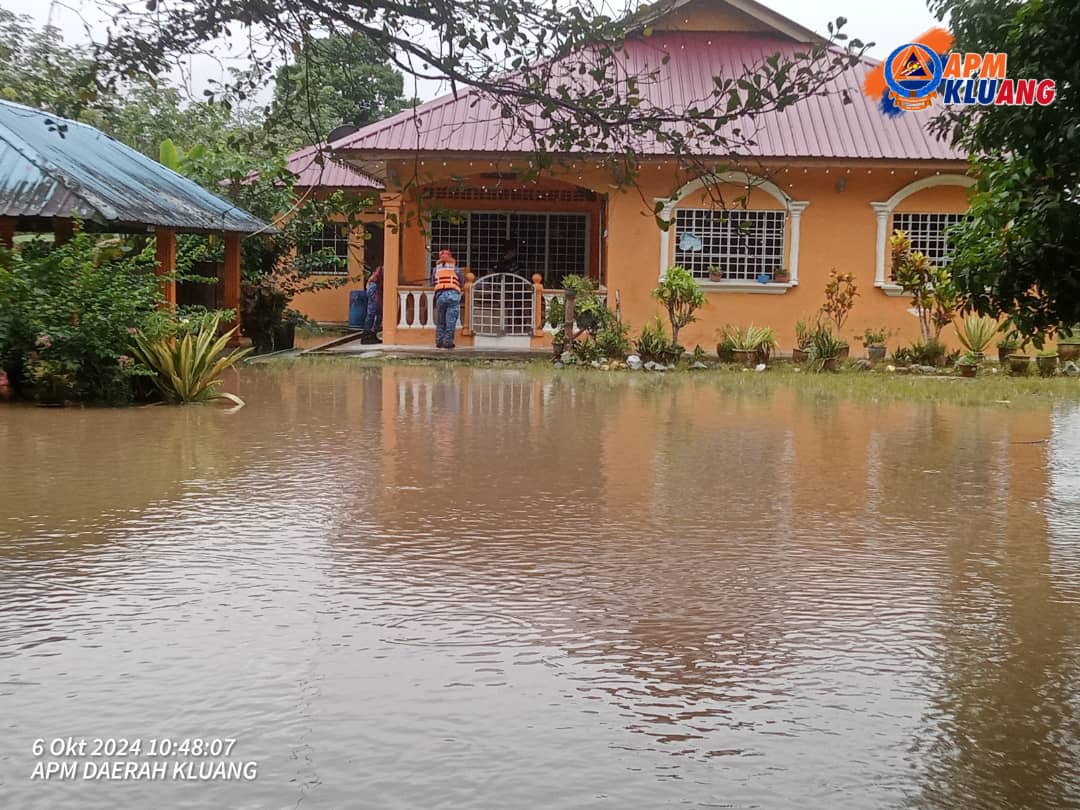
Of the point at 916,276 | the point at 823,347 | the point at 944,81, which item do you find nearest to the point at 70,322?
the point at 944,81

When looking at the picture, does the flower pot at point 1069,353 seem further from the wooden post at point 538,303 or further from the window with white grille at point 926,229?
the wooden post at point 538,303

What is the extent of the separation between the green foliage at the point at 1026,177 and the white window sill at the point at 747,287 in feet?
41.4

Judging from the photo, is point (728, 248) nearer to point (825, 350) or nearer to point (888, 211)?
point (888, 211)

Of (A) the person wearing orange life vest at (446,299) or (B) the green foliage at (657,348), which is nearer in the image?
(B) the green foliage at (657,348)

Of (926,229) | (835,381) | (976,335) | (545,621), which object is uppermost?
(926,229)

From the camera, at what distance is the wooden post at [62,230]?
1439 centimetres

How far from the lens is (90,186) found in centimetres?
1517

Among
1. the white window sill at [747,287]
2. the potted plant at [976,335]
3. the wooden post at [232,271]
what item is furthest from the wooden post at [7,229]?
the potted plant at [976,335]

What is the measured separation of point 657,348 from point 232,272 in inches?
281

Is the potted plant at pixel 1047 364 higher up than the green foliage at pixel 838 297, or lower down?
lower down

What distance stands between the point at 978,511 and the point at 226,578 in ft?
15.5

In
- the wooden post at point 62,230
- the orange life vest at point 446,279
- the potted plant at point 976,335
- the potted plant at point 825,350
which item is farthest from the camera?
the orange life vest at point 446,279

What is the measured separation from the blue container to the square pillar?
21.0 ft

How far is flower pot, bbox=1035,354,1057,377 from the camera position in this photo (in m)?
18.1
